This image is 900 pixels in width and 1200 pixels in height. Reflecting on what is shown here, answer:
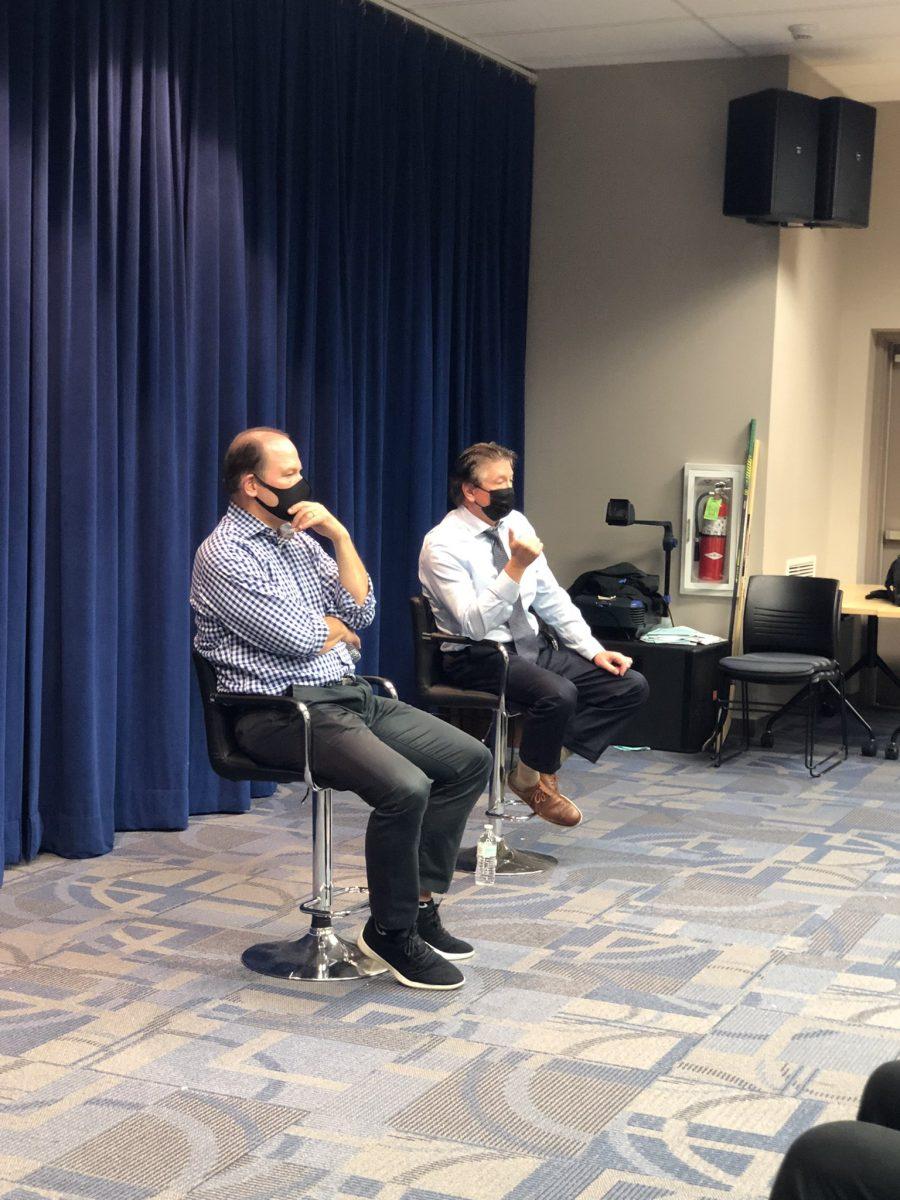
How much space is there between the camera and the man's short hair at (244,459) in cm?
356

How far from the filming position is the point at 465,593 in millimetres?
4414

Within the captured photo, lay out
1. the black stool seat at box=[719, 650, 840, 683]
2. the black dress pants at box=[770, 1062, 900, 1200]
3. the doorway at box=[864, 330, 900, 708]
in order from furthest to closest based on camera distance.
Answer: the doorway at box=[864, 330, 900, 708] < the black stool seat at box=[719, 650, 840, 683] < the black dress pants at box=[770, 1062, 900, 1200]

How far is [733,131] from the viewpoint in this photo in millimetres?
6363

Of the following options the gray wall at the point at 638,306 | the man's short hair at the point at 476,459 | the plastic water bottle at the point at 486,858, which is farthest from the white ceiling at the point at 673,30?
the plastic water bottle at the point at 486,858

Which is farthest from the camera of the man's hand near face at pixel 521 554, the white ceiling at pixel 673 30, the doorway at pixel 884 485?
the doorway at pixel 884 485

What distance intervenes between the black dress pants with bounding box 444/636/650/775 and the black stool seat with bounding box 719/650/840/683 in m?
1.43

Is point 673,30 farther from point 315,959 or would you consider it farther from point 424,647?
point 315,959

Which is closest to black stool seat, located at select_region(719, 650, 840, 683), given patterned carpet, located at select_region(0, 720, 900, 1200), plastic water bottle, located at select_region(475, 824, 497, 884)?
patterned carpet, located at select_region(0, 720, 900, 1200)

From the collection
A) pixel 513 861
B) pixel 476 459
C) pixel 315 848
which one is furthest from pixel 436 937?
pixel 476 459

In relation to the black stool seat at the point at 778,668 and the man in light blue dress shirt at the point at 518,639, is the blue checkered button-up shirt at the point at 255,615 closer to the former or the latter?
the man in light blue dress shirt at the point at 518,639

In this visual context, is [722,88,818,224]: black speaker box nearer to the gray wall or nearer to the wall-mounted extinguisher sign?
the gray wall

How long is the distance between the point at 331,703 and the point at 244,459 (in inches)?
24.6

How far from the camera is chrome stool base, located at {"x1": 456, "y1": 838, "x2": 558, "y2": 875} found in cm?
437

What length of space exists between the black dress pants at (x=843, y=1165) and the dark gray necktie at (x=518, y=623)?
2.97m
